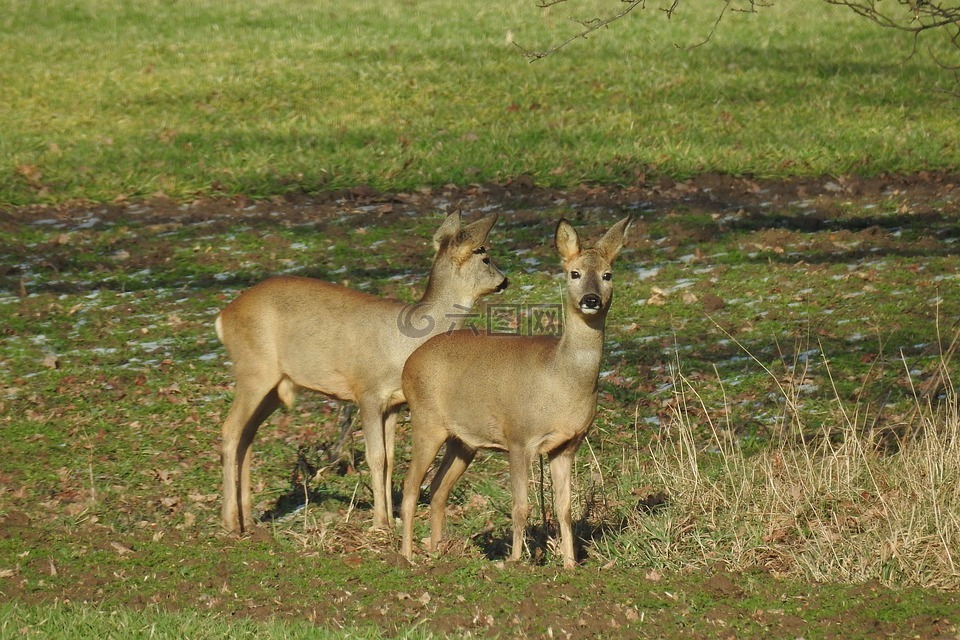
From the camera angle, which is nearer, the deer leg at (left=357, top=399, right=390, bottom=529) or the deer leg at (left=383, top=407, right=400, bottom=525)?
the deer leg at (left=357, top=399, right=390, bottom=529)

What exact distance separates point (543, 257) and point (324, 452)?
4704mm

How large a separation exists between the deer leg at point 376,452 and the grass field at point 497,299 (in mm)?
221

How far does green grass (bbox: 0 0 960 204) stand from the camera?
1556cm

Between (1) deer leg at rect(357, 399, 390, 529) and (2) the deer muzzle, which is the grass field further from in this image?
(2) the deer muzzle

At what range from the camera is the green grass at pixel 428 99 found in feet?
51.1

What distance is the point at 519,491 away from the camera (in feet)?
22.0

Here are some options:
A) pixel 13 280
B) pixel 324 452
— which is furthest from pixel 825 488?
pixel 13 280

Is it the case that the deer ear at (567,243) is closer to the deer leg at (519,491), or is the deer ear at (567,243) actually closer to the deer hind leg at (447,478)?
the deer leg at (519,491)

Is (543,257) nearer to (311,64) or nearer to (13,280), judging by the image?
(13,280)

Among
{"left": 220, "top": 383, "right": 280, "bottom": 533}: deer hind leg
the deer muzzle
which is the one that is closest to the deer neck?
the deer muzzle
